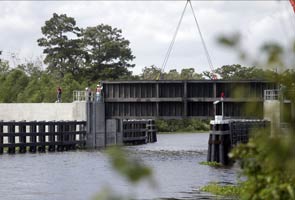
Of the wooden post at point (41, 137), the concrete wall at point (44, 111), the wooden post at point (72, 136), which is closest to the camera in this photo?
the wooden post at point (41, 137)

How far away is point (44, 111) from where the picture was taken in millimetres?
71125

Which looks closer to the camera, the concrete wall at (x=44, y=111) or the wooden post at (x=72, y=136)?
the wooden post at (x=72, y=136)

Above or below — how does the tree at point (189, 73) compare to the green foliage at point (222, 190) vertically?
above

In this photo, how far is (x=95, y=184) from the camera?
35.3 m

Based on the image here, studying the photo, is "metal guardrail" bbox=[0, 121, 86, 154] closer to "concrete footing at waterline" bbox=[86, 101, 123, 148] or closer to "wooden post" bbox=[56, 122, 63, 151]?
"wooden post" bbox=[56, 122, 63, 151]

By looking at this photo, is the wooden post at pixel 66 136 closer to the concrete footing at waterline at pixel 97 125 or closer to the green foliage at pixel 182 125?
the concrete footing at waterline at pixel 97 125

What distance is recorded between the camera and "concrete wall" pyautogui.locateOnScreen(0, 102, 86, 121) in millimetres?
67938

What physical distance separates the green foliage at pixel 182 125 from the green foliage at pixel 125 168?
120256mm

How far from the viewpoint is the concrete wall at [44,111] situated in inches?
2675

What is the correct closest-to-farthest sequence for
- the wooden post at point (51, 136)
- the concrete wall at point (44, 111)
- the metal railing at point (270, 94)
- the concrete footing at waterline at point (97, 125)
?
the metal railing at point (270, 94) → the wooden post at point (51, 136) → the concrete footing at waterline at point (97, 125) → the concrete wall at point (44, 111)

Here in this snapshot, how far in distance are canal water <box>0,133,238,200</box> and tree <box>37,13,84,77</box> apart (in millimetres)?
64587

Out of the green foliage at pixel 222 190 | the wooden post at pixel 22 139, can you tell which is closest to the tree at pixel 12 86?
the wooden post at pixel 22 139

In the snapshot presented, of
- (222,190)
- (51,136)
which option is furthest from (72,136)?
(222,190)

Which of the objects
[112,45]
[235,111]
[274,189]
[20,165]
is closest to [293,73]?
[274,189]
